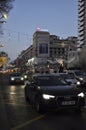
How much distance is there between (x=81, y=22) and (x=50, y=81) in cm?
17489

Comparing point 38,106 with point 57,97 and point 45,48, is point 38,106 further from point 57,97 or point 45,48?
point 45,48

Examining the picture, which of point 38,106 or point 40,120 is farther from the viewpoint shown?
point 38,106

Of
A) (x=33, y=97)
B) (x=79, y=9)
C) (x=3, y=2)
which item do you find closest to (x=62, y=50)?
(x=79, y=9)

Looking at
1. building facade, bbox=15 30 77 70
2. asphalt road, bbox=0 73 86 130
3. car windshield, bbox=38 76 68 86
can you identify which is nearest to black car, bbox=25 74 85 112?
asphalt road, bbox=0 73 86 130

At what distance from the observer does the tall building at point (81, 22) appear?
587 feet

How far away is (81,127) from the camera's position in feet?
36.0

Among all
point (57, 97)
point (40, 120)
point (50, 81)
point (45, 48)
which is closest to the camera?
point (40, 120)

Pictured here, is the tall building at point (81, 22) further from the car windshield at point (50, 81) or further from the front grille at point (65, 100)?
the front grille at point (65, 100)

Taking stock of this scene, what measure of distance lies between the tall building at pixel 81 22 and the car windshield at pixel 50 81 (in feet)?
523

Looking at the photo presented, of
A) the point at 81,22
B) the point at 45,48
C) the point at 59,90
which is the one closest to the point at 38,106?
the point at 59,90

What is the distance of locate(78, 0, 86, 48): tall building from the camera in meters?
179

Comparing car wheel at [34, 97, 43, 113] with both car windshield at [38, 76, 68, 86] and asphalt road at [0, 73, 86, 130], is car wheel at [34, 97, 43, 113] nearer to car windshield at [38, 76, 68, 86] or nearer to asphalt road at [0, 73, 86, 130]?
asphalt road at [0, 73, 86, 130]

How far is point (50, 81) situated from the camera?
1602 cm

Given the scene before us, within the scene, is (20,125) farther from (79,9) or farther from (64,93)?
(79,9)
